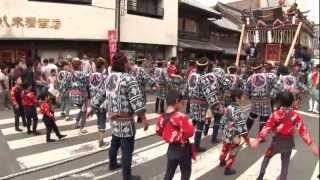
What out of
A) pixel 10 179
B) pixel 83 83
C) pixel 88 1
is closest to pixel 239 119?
pixel 10 179

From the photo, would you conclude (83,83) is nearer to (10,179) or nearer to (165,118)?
(10,179)

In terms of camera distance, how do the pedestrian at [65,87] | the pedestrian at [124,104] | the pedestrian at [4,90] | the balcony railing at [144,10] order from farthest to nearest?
the balcony railing at [144,10], the pedestrian at [4,90], the pedestrian at [65,87], the pedestrian at [124,104]

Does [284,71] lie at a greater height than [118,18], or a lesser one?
lesser

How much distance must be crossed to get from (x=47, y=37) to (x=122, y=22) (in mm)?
5005

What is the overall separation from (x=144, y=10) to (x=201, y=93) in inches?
744

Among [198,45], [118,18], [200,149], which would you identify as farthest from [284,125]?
[198,45]

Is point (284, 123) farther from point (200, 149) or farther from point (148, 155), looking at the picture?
point (148, 155)

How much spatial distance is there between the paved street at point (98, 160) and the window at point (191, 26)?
73.7ft

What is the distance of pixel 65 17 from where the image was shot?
21.6m

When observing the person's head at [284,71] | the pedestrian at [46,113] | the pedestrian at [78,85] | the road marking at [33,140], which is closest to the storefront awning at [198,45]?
the road marking at [33,140]

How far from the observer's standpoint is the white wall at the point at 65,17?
1956 centimetres

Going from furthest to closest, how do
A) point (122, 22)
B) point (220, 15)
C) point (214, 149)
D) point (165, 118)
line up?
1. point (220, 15)
2. point (122, 22)
3. point (214, 149)
4. point (165, 118)

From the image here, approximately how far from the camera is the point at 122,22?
24625 millimetres

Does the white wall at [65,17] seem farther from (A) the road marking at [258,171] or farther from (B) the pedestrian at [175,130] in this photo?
(B) the pedestrian at [175,130]
